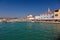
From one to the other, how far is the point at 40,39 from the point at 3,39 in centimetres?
145

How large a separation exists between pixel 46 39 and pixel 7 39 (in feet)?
5.05

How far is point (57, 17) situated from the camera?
93.6ft

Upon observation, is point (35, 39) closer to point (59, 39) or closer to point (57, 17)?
point (59, 39)

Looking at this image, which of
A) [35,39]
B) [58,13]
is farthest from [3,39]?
[58,13]

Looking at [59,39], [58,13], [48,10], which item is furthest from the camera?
[48,10]

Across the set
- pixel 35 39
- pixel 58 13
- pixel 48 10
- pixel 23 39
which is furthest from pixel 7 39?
pixel 48 10

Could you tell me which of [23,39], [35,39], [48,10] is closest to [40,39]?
[35,39]

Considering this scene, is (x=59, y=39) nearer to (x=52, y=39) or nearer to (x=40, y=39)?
(x=52, y=39)

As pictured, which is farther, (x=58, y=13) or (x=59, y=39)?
(x=58, y=13)

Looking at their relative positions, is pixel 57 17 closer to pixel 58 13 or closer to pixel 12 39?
pixel 58 13

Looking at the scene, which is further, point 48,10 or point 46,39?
point 48,10

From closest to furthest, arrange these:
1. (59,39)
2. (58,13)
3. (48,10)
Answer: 1. (59,39)
2. (58,13)
3. (48,10)

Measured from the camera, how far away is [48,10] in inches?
1497

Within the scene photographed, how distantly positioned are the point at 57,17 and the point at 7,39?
23.4 meters
